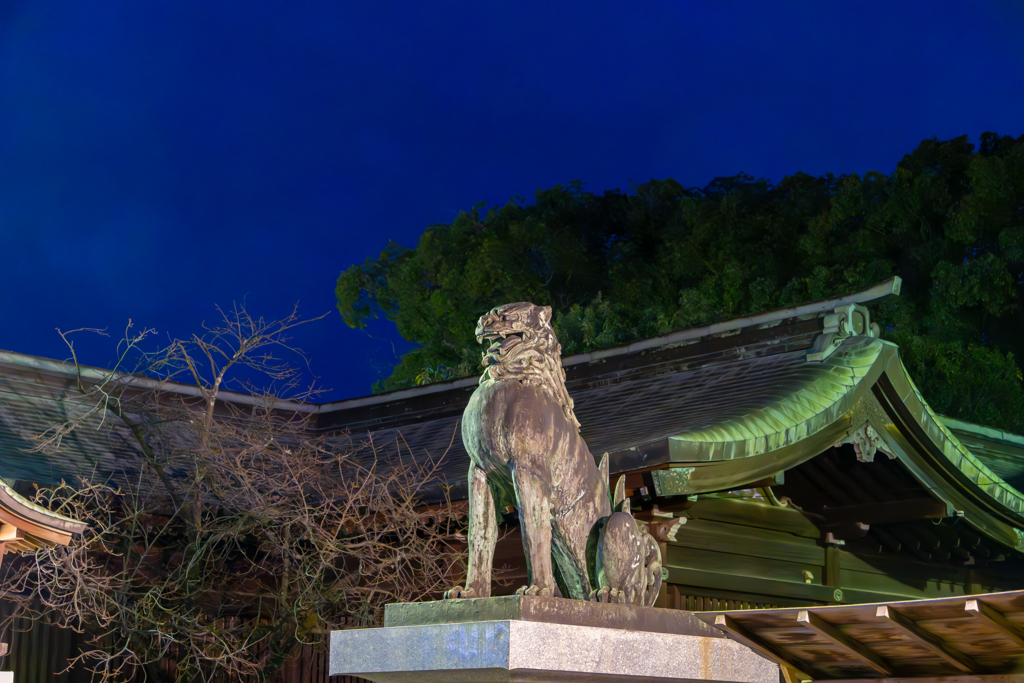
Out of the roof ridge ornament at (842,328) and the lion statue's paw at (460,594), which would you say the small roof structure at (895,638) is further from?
the roof ridge ornament at (842,328)

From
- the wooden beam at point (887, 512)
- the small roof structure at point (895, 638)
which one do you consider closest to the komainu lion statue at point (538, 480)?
the small roof structure at point (895, 638)

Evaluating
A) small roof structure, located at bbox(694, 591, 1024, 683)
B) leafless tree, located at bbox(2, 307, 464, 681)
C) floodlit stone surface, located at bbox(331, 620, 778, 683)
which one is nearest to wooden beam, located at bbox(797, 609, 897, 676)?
small roof structure, located at bbox(694, 591, 1024, 683)

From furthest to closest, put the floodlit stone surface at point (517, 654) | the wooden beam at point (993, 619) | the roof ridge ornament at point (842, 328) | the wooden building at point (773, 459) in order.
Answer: the roof ridge ornament at point (842, 328) < the wooden building at point (773, 459) < the wooden beam at point (993, 619) < the floodlit stone surface at point (517, 654)

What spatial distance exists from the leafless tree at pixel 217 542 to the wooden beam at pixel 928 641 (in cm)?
397

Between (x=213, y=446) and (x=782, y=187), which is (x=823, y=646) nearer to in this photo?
(x=213, y=446)

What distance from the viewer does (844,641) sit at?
15.1ft

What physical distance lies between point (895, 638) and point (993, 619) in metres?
0.51

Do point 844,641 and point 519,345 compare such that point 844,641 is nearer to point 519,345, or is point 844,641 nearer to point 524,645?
point 524,645

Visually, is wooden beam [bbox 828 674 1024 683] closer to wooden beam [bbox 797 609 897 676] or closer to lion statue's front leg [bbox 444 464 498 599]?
wooden beam [bbox 797 609 897 676]

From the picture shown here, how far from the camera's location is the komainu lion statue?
4.26m

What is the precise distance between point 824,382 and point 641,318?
52.7ft

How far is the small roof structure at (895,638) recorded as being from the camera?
410 centimetres

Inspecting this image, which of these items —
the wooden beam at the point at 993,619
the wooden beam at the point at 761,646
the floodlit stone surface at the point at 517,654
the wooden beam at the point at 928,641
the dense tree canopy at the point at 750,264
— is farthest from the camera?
the dense tree canopy at the point at 750,264

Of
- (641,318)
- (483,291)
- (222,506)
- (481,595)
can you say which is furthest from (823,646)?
(483,291)
